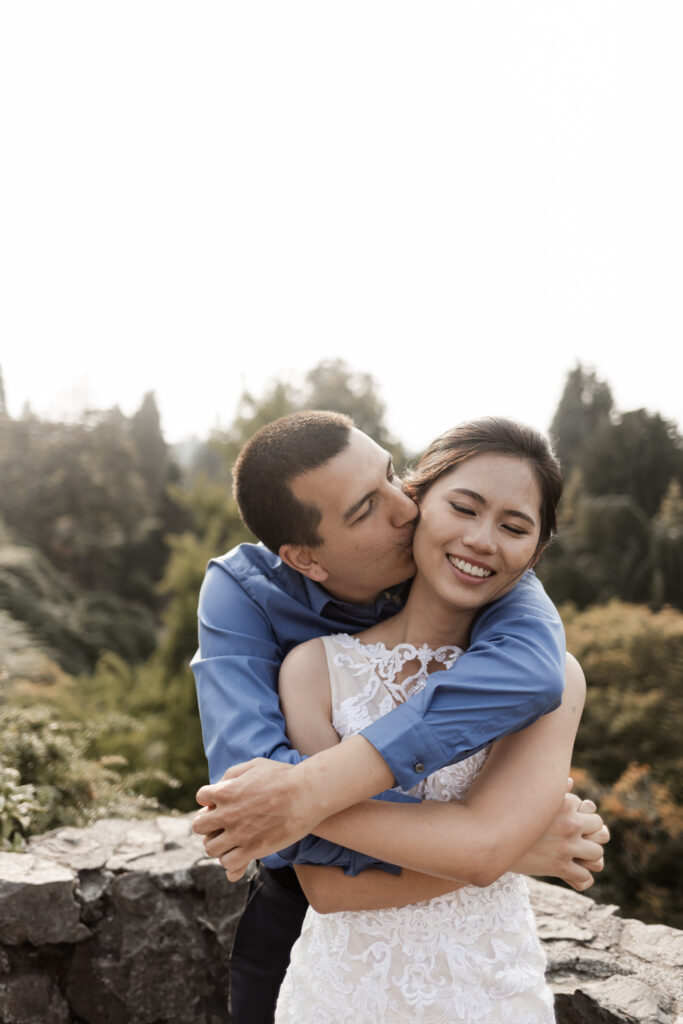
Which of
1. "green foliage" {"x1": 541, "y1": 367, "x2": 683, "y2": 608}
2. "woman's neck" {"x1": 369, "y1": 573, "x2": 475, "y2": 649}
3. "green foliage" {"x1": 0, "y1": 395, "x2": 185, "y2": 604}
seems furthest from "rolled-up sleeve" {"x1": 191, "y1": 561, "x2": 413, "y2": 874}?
"green foliage" {"x1": 0, "y1": 395, "x2": 185, "y2": 604}

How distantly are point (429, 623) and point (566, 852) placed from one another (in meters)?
0.66

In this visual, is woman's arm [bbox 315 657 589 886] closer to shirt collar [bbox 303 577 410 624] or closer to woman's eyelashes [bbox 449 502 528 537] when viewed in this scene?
woman's eyelashes [bbox 449 502 528 537]

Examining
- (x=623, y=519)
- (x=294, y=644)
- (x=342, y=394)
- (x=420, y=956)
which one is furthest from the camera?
(x=342, y=394)

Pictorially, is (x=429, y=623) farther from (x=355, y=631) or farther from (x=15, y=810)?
(x=15, y=810)

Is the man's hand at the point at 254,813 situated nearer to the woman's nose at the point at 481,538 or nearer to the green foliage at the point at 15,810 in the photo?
the woman's nose at the point at 481,538

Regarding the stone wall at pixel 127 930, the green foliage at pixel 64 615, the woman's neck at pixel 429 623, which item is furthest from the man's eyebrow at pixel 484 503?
the green foliage at pixel 64 615

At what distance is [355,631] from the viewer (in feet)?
7.50

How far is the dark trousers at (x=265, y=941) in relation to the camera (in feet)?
7.88

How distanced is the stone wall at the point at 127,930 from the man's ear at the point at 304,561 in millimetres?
1884

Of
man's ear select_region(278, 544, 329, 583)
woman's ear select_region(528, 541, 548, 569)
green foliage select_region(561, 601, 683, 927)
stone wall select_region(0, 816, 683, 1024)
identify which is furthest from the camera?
green foliage select_region(561, 601, 683, 927)

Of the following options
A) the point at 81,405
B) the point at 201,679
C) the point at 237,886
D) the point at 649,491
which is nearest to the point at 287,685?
the point at 201,679

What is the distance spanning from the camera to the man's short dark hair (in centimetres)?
214

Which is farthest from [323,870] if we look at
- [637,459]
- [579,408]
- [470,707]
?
[579,408]

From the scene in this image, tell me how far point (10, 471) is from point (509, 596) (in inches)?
901
